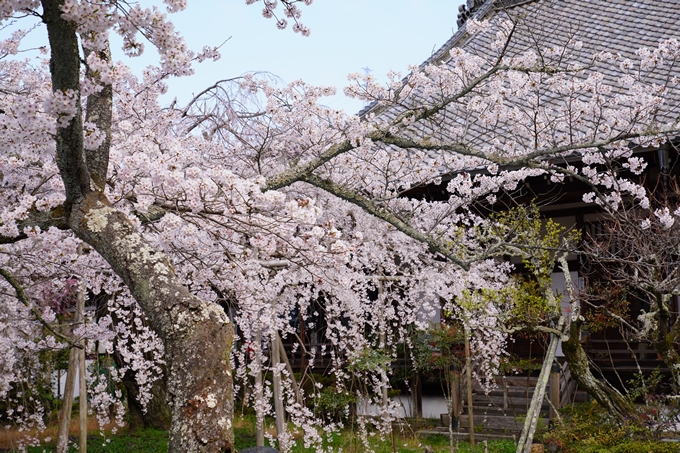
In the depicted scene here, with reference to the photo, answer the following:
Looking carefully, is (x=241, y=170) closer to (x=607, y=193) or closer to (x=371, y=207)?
(x=371, y=207)

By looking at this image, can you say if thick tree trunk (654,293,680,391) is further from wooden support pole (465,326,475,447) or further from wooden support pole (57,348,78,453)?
wooden support pole (57,348,78,453)

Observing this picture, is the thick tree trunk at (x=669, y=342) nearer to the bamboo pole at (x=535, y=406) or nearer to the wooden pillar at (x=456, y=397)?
the bamboo pole at (x=535, y=406)

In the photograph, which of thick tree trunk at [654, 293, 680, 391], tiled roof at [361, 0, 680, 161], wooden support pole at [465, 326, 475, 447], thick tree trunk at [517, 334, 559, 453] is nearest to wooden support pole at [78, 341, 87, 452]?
thick tree trunk at [517, 334, 559, 453]

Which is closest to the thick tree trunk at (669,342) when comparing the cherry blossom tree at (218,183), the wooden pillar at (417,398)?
the cherry blossom tree at (218,183)

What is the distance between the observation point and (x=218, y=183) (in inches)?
145

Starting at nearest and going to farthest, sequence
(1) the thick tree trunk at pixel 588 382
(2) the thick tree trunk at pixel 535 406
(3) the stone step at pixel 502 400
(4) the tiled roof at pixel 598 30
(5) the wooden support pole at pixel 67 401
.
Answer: (2) the thick tree trunk at pixel 535 406 < (5) the wooden support pole at pixel 67 401 < (1) the thick tree trunk at pixel 588 382 < (3) the stone step at pixel 502 400 < (4) the tiled roof at pixel 598 30

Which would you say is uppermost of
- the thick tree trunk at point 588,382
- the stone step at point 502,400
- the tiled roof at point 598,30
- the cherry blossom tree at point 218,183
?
the tiled roof at point 598,30

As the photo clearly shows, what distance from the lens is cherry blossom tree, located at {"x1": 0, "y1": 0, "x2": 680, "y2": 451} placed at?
102 inches

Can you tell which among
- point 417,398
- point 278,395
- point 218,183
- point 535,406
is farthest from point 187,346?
point 417,398

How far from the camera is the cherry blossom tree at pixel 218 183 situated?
2.60m

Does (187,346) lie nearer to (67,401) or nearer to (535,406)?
(535,406)

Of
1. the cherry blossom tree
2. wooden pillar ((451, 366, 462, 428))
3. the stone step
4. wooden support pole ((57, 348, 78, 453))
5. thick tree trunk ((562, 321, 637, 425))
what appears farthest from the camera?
wooden pillar ((451, 366, 462, 428))

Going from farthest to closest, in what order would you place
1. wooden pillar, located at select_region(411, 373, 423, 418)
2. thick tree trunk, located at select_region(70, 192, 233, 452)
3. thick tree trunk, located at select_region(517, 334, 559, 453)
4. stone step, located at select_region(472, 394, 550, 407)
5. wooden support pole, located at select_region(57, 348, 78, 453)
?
wooden pillar, located at select_region(411, 373, 423, 418), stone step, located at select_region(472, 394, 550, 407), wooden support pole, located at select_region(57, 348, 78, 453), thick tree trunk, located at select_region(517, 334, 559, 453), thick tree trunk, located at select_region(70, 192, 233, 452)

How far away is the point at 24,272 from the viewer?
6.65 meters
